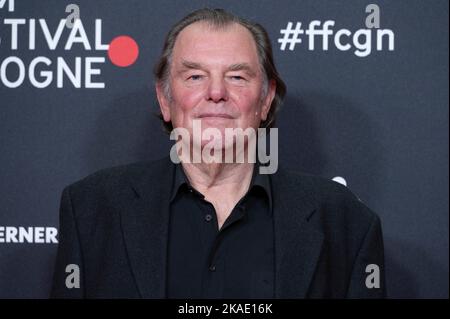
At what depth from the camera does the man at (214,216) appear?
68.7 inches

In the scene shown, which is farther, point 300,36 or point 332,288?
point 300,36

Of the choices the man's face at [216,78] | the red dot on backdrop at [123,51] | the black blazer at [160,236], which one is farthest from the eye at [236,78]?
the red dot on backdrop at [123,51]

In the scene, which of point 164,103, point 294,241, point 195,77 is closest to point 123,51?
point 164,103

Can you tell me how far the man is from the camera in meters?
1.75

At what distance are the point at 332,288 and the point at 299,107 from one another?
0.61m

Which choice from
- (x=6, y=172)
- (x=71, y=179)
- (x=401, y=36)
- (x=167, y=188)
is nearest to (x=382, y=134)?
(x=401, y=36)

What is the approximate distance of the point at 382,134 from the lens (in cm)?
217

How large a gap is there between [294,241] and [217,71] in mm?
476

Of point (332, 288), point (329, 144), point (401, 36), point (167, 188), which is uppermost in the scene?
point (401, 36)

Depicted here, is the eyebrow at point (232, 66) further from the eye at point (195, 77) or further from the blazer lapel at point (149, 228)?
the blazer lapel at point (149, 228)

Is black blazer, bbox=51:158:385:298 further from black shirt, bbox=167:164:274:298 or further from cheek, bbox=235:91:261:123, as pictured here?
cheek, bbox=235:91:261:123

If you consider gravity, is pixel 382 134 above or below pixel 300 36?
below

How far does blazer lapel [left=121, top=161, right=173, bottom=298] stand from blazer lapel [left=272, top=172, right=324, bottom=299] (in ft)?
0.93

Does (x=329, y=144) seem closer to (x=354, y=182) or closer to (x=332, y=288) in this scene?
(x=354, y=182)
